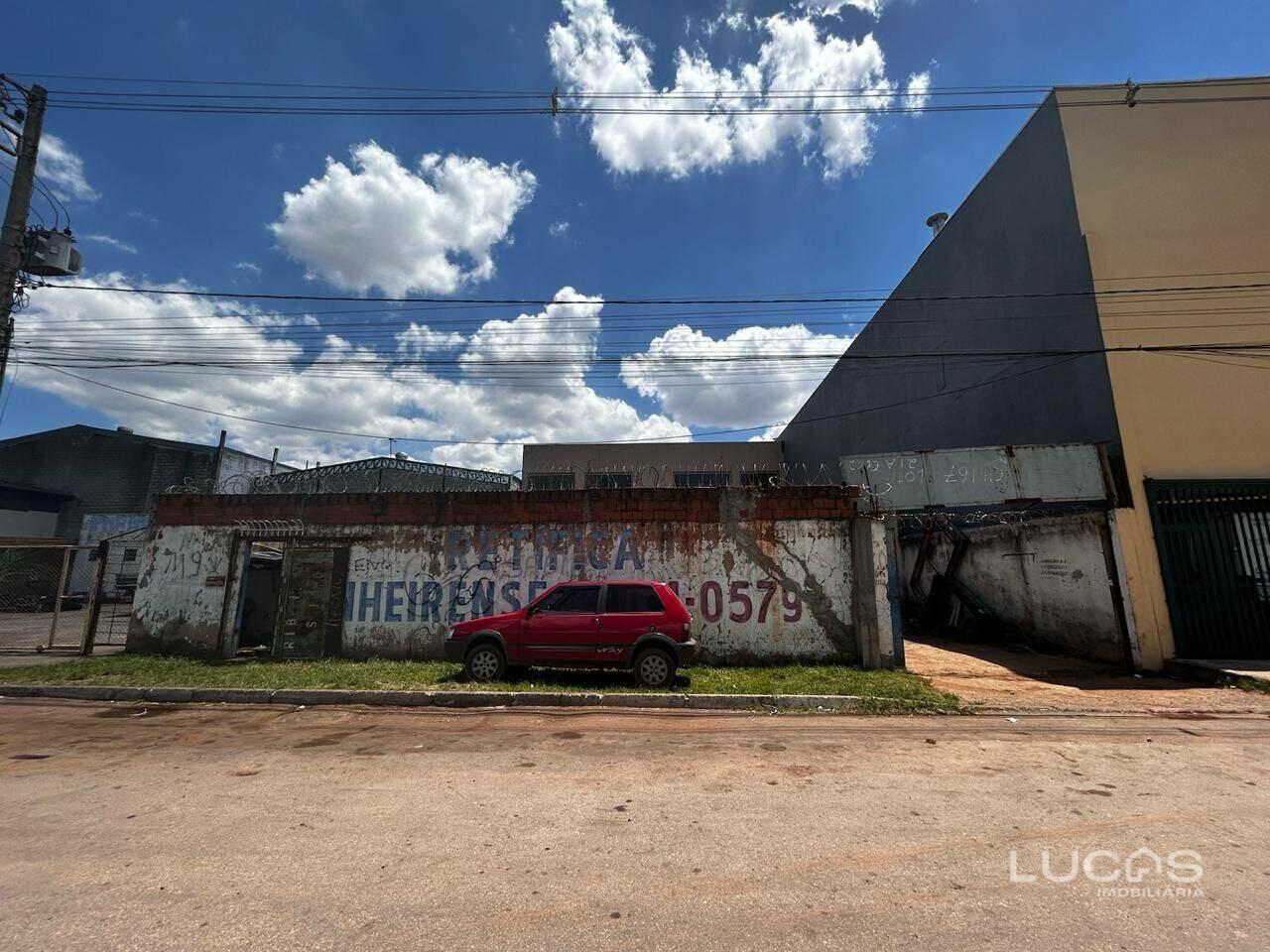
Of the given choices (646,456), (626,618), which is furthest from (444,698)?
(646,456)

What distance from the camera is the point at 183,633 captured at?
12.2 meters

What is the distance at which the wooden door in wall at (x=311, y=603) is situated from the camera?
462 inches

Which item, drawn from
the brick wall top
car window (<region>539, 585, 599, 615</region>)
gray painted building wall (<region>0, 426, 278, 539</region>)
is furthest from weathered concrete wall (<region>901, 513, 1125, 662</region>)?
gray painted building wall (<region>0, 426, 278, 539</region>)

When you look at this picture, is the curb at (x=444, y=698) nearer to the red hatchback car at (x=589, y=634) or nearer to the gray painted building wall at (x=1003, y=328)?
the red hatchback car at (x=589, y=634)

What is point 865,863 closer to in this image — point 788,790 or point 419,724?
point 788,790

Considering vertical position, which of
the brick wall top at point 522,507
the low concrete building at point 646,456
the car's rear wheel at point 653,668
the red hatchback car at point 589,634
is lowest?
the car's rear wheel at point 653,668

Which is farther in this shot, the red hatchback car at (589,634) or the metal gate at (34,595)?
the metal gate at (34,595)

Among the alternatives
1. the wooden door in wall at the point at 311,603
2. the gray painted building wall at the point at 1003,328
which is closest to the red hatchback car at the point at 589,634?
the wooden door in wall at the point at 311,603

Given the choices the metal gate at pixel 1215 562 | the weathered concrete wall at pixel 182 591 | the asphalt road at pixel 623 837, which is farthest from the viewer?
the weathered concrete wall at pixel 182 591

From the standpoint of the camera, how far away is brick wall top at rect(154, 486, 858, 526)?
1124cm

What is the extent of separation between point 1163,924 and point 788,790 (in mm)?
2520

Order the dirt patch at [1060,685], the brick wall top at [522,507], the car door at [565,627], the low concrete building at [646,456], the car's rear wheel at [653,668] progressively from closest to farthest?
the dirt patch at [1060,685], the car's rear wheel at [653,668], the car door at [565,627], the brick wall top at [522,507], the low concrete building at [646,456]

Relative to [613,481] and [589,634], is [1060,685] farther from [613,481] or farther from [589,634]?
[613,481]

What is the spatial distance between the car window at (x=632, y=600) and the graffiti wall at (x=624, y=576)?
2052 millimetres
